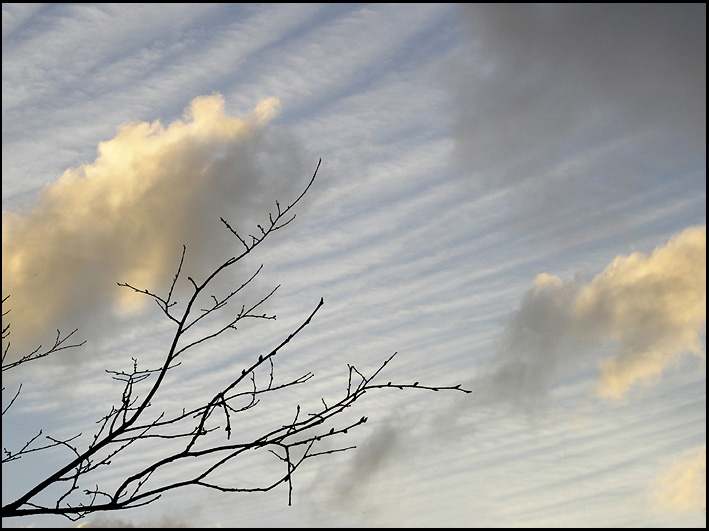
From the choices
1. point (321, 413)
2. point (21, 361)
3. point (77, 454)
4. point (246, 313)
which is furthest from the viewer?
point (21, 361)

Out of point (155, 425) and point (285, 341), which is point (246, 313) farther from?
point (155, 425)

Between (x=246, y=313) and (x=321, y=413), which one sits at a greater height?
(x=246, y=313)

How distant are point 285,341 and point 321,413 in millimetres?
843

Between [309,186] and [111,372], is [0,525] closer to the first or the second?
[111,372]

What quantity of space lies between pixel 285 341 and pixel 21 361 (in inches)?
208

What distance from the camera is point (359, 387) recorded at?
7406 mm

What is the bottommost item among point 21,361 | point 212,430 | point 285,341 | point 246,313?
point 212,430

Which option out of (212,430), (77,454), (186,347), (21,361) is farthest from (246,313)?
(21,361)

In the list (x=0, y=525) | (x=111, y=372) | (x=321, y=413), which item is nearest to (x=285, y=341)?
(x=321, y=413)

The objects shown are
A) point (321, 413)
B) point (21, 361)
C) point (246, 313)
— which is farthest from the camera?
point (21, 361)

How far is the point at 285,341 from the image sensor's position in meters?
7.48

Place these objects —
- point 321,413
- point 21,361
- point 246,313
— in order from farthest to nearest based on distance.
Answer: point 21,361 → point 246,313 → point 321,413

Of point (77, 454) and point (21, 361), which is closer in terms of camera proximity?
point (77, 454)

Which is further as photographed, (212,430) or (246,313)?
(246,313)
